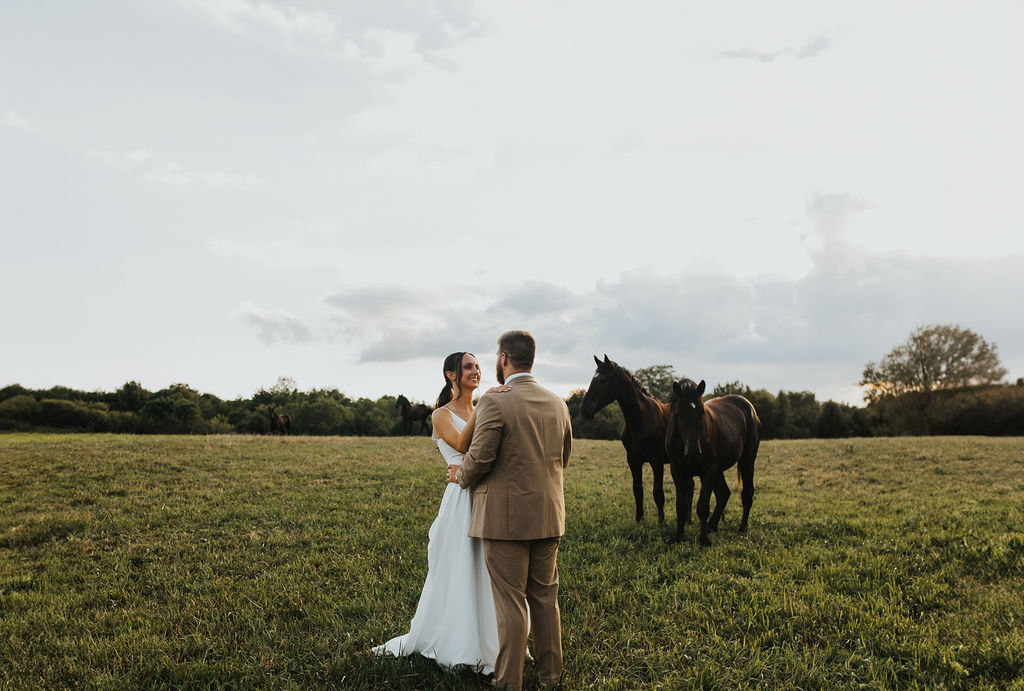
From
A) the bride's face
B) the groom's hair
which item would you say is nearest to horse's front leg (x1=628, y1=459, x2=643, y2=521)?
the bride's face

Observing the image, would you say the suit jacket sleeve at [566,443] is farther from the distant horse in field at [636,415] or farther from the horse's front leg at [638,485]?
the horse's front leg at [638,485]

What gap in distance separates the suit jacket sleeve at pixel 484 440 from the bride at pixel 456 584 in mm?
223

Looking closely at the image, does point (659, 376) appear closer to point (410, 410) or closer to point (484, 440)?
point (410, 410)

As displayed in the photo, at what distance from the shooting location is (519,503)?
390cm

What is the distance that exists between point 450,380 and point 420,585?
2.99 meters

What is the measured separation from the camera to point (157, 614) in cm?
601

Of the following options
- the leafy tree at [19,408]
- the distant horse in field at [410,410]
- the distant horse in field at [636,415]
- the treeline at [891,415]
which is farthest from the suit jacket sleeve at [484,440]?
the leafy tree at [19,408]

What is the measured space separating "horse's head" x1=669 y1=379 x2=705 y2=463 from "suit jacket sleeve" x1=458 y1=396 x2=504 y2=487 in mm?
4743

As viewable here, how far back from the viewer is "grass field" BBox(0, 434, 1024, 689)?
4.64 m

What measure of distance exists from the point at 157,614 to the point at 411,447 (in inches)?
552

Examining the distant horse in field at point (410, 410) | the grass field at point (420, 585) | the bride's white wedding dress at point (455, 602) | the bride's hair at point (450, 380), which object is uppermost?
the bride's hair at point (450, 380)

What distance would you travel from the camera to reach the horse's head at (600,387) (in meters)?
9.16

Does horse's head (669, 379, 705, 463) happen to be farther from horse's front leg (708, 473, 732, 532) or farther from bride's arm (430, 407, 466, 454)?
bride's arm (430, 407, 466, 454)

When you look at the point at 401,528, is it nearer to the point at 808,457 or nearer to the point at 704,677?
the point at 704,677
